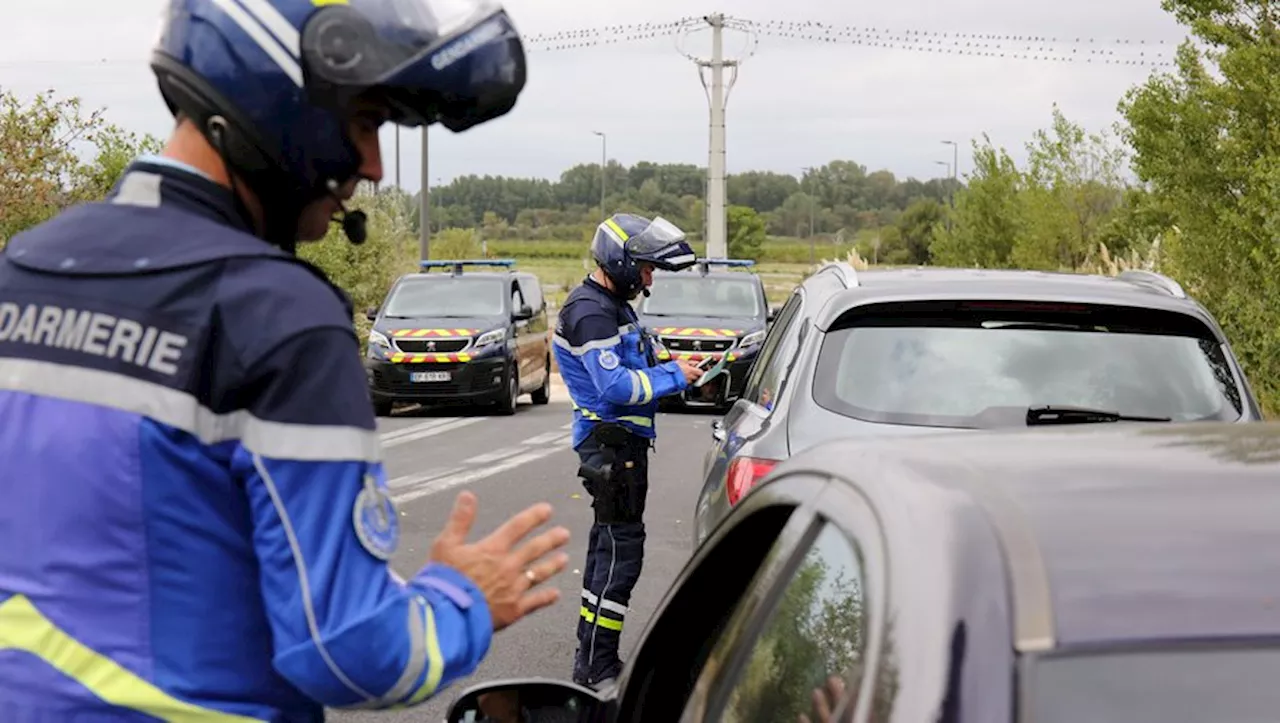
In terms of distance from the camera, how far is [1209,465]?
77.4 inches

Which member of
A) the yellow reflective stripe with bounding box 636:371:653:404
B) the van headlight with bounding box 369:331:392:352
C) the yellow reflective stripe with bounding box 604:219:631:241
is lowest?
the van headlight with bounding box 369:331:392:352

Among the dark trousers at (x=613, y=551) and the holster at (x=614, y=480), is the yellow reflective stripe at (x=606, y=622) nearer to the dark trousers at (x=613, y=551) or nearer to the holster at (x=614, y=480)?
the dark trousers at (x=613, y=551)

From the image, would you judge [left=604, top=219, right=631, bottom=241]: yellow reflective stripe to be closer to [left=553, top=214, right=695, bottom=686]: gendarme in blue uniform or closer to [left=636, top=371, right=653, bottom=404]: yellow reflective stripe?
[left=553, top=214, right=695, bottom=686]: gendarme in blue uniform

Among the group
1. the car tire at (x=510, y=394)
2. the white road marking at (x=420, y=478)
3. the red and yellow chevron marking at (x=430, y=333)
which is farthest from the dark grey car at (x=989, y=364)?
the car tire at (x=510, y=394)

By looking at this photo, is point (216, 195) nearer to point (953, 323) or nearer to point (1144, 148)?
point (953, 323)

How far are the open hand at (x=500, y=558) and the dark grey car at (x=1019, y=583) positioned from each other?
337 millimetres

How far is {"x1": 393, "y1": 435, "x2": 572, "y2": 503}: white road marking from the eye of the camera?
43.1 feet

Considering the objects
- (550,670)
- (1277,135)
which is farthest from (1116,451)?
(1277,135)

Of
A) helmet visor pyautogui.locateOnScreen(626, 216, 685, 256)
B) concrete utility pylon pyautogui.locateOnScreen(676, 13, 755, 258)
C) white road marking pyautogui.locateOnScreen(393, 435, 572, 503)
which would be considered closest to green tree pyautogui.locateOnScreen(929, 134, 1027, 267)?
concrete utility pylon pyautogui.locateOnScreen(676, 13, 755, 258)

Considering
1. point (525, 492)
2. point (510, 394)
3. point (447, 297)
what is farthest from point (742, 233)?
point (525, 492)

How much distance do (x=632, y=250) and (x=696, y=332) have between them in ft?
47.6

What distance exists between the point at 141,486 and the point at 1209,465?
125cm

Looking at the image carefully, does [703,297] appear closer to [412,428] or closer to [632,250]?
[412,428]

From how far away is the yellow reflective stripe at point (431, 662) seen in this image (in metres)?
2.11
